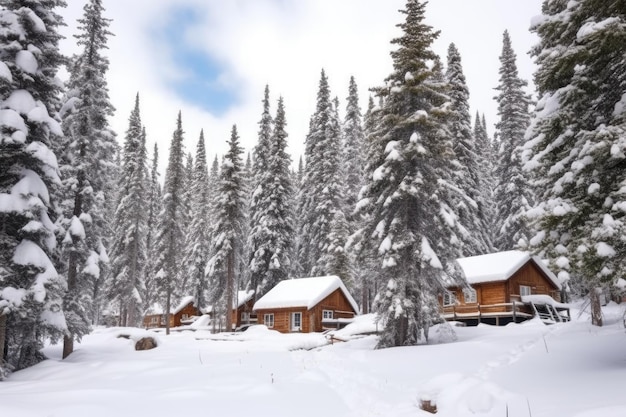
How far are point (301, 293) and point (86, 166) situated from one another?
21.3 metres

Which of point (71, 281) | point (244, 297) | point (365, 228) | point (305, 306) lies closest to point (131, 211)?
point (244, 297)

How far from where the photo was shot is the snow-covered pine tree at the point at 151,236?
53062 mm

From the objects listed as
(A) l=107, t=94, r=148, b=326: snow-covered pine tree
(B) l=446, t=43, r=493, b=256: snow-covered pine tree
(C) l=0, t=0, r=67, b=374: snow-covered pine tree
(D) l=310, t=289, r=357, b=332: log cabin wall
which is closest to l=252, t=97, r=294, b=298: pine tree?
(D) l=310, t=289, r=357, b=332: log cabin wall

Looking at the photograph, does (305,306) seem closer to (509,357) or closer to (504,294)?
(504,294)

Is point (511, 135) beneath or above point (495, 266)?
above

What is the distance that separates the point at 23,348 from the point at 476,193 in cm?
3715

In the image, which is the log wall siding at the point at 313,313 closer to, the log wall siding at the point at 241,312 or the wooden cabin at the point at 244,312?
the wooden cabin at the point at 244,312

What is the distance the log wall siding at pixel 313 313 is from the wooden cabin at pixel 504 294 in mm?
10484

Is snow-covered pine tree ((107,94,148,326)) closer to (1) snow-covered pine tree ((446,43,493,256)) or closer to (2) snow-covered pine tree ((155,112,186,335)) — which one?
(2) snow-covered pine tree ((155,112,186,335))

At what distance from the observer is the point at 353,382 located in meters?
15.9

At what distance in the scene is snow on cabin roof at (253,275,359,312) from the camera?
38.4m

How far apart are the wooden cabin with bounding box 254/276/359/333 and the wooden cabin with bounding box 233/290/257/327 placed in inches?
303

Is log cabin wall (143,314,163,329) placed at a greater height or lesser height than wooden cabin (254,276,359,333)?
lesser

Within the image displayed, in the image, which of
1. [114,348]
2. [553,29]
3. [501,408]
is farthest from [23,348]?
[553,29]
